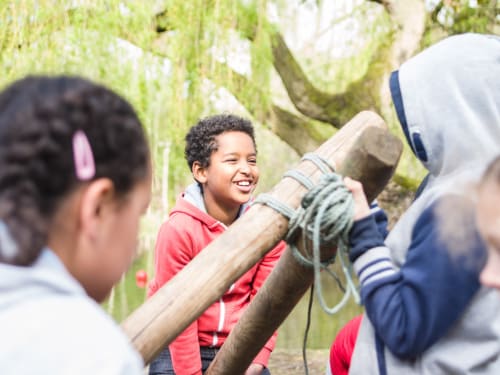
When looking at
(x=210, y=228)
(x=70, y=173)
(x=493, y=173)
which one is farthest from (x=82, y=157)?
(x=210, y=228)

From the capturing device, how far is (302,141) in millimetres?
8336

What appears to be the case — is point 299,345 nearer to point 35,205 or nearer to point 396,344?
point 396,344

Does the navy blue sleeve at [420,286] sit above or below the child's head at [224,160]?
above

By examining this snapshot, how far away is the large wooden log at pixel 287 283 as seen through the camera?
1.63m

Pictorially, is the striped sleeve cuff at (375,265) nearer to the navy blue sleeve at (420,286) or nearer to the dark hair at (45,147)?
the navy blue sleeve at (420,286)

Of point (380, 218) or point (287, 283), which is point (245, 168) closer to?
point (287, 283)

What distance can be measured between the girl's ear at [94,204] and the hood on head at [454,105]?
0.77 metres

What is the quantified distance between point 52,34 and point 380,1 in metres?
3.83

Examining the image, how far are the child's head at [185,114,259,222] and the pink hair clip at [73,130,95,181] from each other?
181 centimetres

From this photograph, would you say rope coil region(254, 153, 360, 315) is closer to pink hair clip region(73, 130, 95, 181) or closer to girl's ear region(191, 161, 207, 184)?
pink hair clip region(73, 130, 95, 181)

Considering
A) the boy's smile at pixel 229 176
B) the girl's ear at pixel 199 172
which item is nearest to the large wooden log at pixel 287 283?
the boy's smile at pixel 229 176

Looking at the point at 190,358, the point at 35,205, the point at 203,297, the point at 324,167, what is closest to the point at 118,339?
the point at 35,205

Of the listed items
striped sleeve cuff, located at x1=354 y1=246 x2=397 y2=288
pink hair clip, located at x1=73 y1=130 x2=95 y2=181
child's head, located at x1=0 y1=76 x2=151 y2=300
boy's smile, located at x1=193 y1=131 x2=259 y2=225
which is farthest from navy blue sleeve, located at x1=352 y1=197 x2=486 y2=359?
boy's smile, located at x1=193 y1=131 x2=259 y2=225

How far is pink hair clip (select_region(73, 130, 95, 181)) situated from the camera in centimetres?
108
